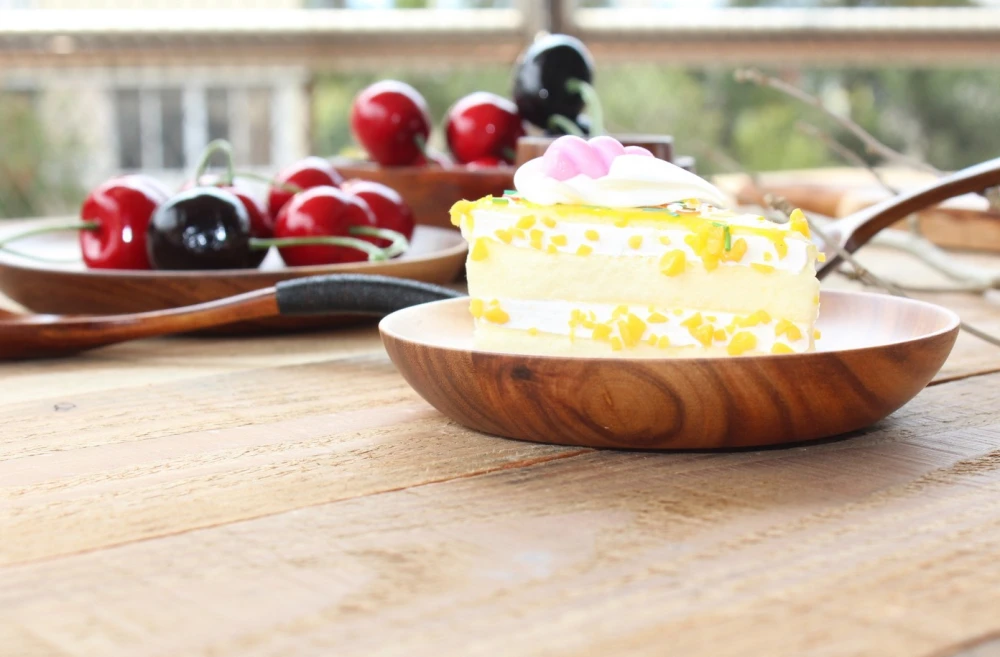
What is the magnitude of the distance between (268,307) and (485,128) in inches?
18.9

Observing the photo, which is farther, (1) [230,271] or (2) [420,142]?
(2) [420,142]

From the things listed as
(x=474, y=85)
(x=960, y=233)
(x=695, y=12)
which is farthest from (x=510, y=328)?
(x=474, y=85)

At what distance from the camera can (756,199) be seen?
1.56 meters

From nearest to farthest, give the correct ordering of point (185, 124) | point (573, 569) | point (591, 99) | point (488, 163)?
point (573, 569), point (591, 99), point (488, 163), point (185, 124)

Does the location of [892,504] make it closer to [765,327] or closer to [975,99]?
[765,327]

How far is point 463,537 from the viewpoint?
47 centimetres

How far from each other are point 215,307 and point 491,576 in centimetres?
46

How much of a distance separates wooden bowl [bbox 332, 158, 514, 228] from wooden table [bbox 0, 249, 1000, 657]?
0.50 m

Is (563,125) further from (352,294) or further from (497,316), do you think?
(497,316)

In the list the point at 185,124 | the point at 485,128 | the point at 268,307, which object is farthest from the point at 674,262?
the point at 185,124

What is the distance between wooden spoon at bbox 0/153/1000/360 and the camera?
0.79 metres

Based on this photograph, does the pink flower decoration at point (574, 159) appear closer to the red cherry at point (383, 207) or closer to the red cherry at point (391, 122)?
the red cherry at point (383, 207)

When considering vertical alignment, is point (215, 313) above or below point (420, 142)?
below

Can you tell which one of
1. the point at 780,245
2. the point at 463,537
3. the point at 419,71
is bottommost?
the point at 463,537
